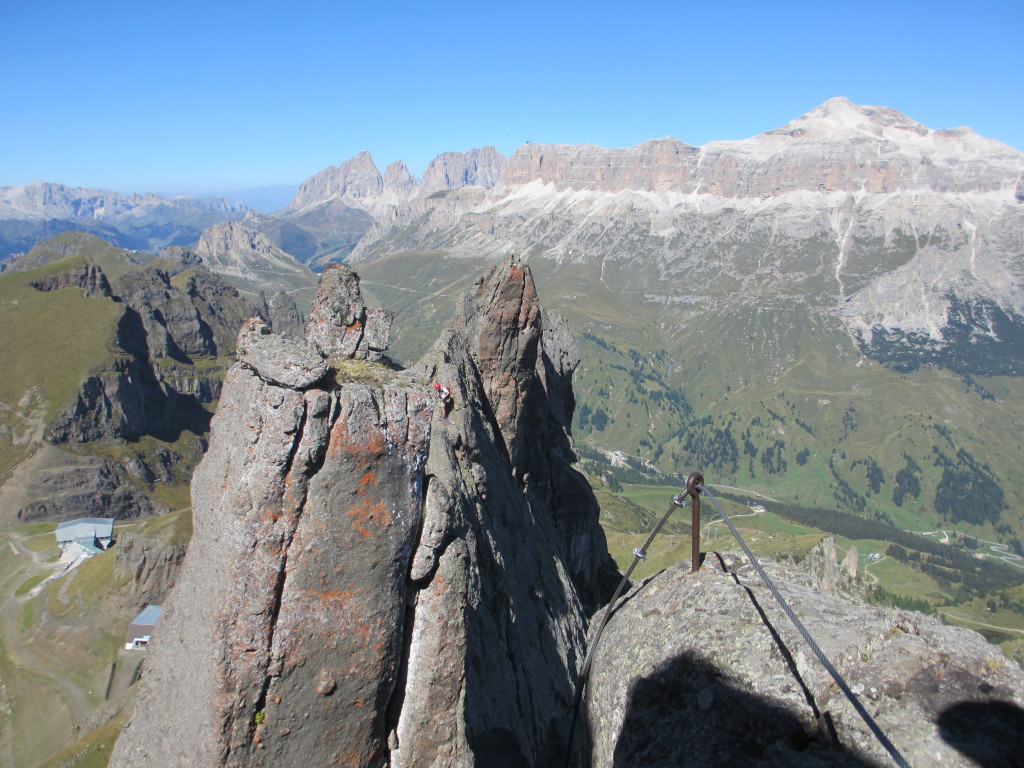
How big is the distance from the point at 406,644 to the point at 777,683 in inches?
340

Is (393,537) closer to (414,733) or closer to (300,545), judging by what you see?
(300,545)

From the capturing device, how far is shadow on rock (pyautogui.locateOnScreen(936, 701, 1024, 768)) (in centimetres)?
886

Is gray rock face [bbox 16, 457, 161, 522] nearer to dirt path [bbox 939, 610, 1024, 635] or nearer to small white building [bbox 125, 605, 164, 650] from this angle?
small white building [bbox 125, 605, 164, 650]

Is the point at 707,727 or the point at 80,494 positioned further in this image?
the point at 80,494

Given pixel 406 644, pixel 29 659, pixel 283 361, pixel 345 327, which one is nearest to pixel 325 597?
pixel 406 644

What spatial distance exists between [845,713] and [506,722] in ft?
34.0

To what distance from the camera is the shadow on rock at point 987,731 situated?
8.86m

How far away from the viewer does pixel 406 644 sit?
15.1 m

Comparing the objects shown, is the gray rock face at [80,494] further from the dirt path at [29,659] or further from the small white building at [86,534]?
the dirt path at [29,659]

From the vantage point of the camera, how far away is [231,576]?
13227 millimetres

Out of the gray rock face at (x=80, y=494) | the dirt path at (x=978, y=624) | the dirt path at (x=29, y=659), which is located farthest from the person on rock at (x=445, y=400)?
the dirt path at (x=978, y=624)

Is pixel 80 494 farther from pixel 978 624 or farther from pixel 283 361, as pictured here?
pixel 978 624

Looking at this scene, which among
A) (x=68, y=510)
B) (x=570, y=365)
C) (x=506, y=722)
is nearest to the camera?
(x=506, y=722)

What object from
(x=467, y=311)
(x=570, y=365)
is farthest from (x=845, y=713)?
(x=570, y=365)
